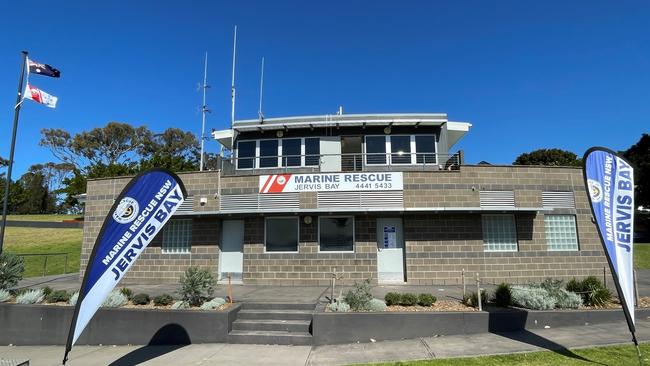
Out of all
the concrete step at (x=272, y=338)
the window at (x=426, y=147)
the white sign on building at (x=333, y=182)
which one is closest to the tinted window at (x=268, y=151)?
the white sign on building at (x=333, y=182)

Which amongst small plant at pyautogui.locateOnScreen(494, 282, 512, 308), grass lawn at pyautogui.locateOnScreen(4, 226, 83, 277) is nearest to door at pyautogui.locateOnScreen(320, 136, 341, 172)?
small plant at pyautogui.locateOnScreen(494, 282, 512, 308)

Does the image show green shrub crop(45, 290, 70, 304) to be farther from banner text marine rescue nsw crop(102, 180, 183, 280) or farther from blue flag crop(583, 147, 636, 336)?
blue flag crop(583, 147, 636, 336)

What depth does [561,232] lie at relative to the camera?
14.6 meters

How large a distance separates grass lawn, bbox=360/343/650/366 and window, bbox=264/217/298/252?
8.60 m

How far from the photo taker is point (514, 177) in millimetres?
14602

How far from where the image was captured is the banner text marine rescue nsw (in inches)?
252

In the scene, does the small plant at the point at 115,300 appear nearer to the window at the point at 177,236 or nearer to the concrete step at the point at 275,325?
the concrete step at the point at 275,325

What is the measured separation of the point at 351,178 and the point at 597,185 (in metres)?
8.30

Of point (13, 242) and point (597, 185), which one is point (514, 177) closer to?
point (597, 185)

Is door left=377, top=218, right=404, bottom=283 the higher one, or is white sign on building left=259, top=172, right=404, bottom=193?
white sign on building left=259, top=172, right=404, bottom=193

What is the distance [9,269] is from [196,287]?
5829 millimetres

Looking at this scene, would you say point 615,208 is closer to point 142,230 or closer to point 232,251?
point 142,230

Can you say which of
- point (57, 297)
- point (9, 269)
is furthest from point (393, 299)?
point (9, 269)

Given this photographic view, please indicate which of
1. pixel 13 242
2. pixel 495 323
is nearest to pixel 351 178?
pixel 495 323
